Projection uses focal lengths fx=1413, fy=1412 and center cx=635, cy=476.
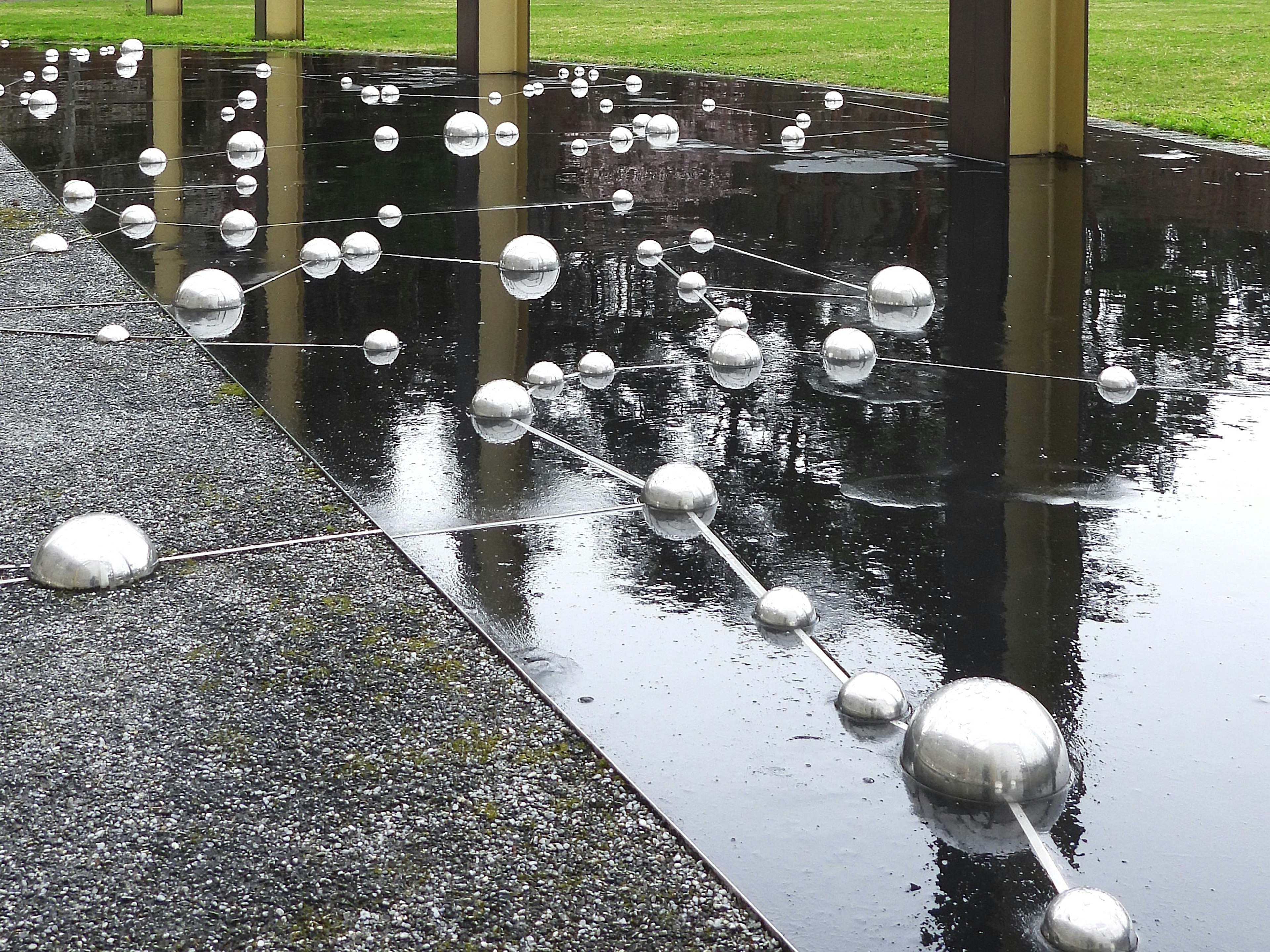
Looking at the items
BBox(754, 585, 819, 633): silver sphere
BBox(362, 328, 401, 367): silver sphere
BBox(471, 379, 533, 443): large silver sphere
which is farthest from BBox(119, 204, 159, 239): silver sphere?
BBox(754, 585, 819, 633): silver sphere

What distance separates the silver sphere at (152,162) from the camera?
750cm

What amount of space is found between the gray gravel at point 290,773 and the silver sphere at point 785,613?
1.43 ft

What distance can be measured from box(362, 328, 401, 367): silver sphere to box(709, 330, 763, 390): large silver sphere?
2.93 feet

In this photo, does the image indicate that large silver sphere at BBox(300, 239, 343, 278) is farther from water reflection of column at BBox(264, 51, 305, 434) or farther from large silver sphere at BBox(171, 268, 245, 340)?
large silver sphere at BBox(171, 268, 245, 340)

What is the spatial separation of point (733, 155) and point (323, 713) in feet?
21.7

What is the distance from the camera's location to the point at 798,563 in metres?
2.51

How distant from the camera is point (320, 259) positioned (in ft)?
16.8

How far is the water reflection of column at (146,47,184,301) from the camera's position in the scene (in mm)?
5016

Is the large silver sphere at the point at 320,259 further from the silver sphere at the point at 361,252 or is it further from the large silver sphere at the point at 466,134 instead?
the large silver sphere at the point at 466,134

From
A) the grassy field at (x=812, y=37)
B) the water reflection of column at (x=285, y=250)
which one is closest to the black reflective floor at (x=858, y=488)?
the water reflection of column at (x=285, y=250)

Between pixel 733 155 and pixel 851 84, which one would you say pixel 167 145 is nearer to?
pixel 733 155

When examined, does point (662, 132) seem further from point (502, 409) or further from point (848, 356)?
point (502, 409)

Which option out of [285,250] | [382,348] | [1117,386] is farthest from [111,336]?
[1117,386]

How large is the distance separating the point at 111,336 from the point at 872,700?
9.45 ft
